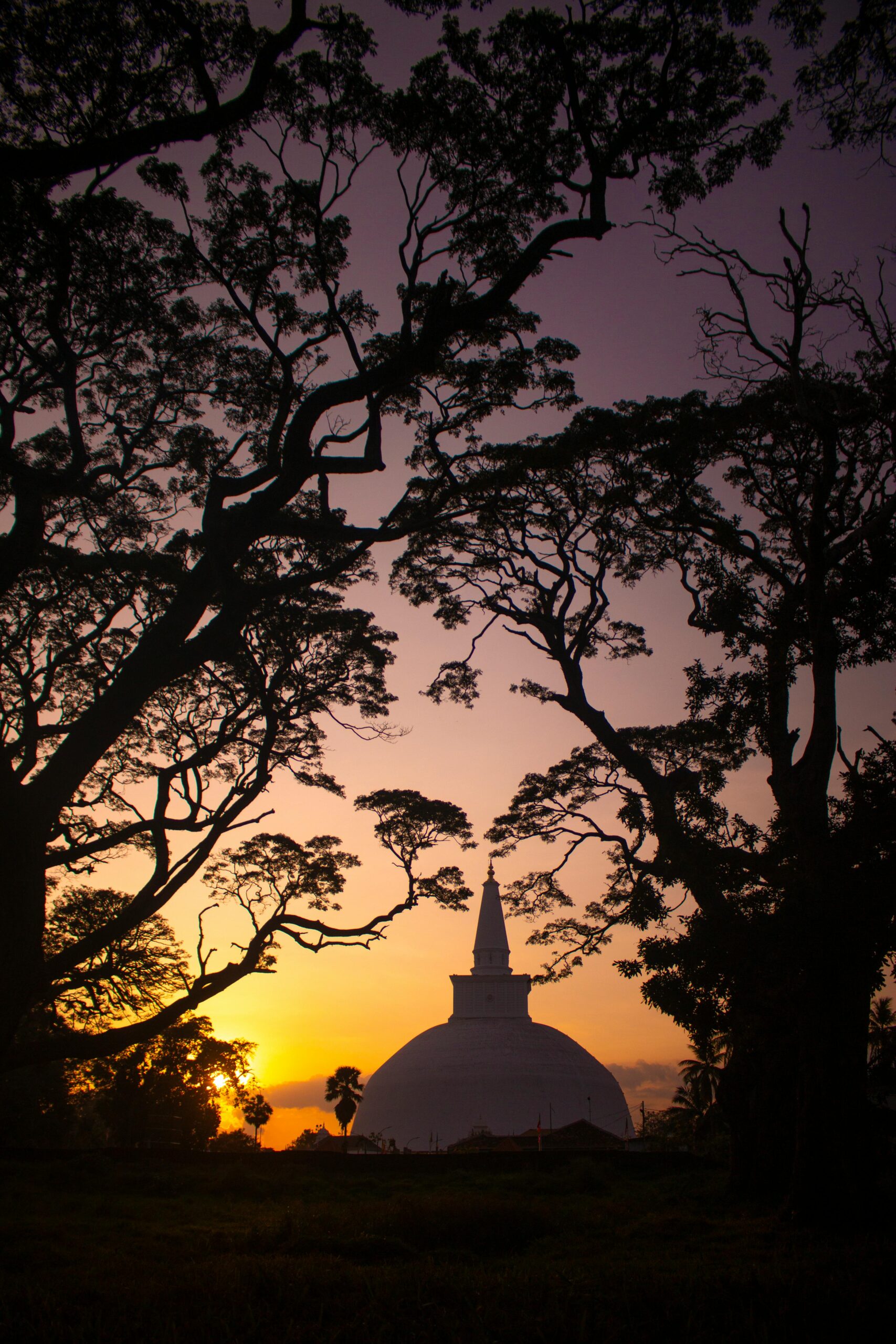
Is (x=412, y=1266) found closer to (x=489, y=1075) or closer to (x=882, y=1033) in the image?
(x=882, y=1033)

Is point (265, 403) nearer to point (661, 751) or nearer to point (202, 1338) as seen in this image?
point (661, 751)

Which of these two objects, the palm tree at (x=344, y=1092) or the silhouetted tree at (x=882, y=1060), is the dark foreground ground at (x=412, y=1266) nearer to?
the silhouetted tree at (x=882, y=1060)

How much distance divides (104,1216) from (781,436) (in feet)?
57.3

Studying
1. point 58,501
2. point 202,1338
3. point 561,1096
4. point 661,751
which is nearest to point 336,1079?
point 561,1096

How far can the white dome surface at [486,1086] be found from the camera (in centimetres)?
5075

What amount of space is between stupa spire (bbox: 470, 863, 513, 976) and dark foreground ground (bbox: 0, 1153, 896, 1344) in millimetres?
41116

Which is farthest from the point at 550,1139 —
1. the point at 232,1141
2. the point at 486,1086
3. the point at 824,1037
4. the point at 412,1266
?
the point at 412,1266

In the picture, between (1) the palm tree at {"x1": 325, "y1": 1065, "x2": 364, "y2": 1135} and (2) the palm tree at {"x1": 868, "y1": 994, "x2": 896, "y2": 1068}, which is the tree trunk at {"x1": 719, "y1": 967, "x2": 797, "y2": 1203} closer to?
(2) the palm tree at {"x1": 868, "y1": 994, "x2": 896, "y2": 1068}

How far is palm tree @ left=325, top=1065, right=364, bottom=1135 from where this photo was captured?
4303cm

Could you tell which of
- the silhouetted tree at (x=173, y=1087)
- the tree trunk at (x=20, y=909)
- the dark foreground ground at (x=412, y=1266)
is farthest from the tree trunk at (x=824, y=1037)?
the silhouetted tree at (x=173, y=1087)

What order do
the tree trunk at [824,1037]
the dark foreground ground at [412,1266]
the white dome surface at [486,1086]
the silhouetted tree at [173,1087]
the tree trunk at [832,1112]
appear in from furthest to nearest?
the white dome surface at [486,1086]
the silhouetted tree at [173,1087]
the tree trunk at [832,1112]
the tree trunk at [824,1037]
the dark foreground ground at [412,1266]

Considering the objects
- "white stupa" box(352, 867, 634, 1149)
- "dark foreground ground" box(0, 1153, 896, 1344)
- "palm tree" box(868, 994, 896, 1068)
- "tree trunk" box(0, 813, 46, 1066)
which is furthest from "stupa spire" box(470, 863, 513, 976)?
"tree trunk" box(0, 813, 46, 1066)

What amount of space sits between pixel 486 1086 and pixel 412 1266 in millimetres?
48283

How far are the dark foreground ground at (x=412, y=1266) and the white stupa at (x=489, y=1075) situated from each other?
3581cm
